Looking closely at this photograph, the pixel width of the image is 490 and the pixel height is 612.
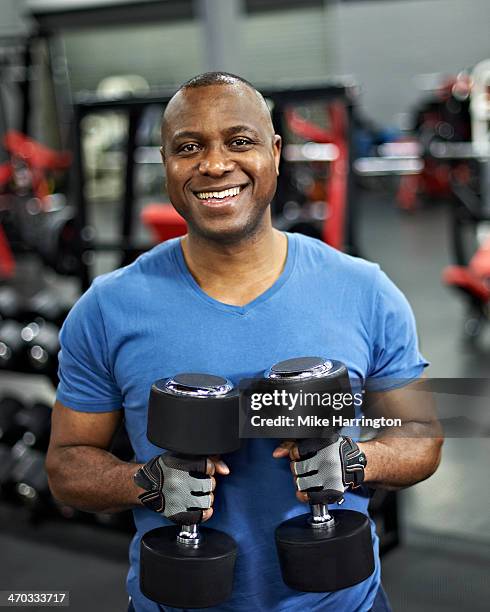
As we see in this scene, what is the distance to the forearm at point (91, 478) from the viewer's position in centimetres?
143

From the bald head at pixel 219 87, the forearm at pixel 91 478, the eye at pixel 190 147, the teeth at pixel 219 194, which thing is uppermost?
the bald head at pixel 219 87

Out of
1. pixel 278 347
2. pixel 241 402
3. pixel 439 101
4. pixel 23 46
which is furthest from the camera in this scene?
pixel 439 101

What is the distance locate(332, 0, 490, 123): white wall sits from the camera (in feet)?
39.5

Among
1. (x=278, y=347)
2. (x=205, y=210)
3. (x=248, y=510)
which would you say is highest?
(x=205, y=210)

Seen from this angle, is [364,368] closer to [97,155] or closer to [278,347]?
[278,347]

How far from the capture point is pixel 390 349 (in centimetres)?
149

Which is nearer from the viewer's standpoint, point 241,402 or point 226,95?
point 241,402

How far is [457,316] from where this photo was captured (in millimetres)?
6148

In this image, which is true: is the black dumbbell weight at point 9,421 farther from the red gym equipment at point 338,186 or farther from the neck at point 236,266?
the neck at point 236,266

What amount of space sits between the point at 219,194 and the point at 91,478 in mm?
482

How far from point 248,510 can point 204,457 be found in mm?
183

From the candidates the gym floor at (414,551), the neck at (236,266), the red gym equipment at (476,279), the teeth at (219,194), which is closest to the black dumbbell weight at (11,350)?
the gym floor at (414,551)

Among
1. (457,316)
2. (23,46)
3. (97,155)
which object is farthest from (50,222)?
(97,155)

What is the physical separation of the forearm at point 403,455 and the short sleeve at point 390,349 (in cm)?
8
